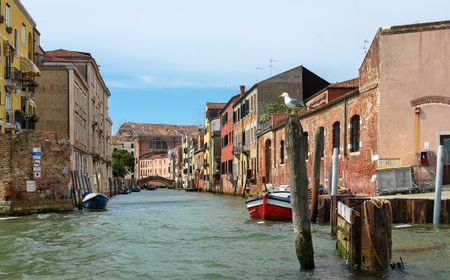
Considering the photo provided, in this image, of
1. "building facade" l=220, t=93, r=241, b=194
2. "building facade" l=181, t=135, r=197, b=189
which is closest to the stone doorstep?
"building facade" l=220, t=93, r=241, b=194

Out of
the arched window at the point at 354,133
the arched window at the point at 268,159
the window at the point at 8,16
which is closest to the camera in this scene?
the arched window at the point at 354,133

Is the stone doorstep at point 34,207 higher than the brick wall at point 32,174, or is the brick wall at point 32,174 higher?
the brick wall at point 32,174

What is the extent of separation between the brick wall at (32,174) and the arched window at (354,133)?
11.6 m

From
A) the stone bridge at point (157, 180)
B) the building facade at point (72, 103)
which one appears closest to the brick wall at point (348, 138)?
the building facade at point (72, 103)

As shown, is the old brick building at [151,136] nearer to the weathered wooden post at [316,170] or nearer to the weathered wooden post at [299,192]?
the weathered wooden post at [316,170]

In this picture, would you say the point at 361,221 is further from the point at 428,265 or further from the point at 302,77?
the point at 302,77


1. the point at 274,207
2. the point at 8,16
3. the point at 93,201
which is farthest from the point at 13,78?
the point at 274,207

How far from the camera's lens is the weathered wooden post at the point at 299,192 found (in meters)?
8.80

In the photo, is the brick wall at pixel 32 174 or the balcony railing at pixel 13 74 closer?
the brick wall at pixel 32 174

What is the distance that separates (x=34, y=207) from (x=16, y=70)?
7478mm

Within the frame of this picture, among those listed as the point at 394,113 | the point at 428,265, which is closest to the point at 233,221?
the point at 394,113

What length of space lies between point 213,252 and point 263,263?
1872 millimetres

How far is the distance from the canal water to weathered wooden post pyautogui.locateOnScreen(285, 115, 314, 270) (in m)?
0.35

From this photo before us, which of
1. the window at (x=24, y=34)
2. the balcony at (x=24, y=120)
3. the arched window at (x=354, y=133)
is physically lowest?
the arched window at (x=354, y=133)
